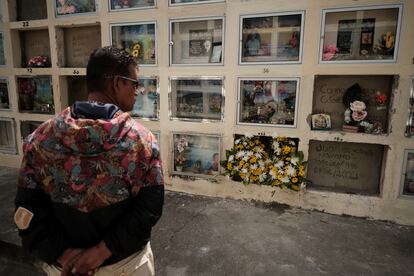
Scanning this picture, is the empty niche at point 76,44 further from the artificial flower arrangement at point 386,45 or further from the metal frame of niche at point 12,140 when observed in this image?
the artificial flower arrangement at point 386,45

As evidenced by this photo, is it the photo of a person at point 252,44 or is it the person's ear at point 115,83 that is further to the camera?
the photo of a person at point 252,44

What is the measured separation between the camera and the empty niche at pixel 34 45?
4.00m

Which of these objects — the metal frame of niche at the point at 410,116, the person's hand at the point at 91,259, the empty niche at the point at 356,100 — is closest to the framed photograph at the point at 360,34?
the empty niche at the point at 356,100

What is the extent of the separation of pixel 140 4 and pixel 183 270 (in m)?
2.89

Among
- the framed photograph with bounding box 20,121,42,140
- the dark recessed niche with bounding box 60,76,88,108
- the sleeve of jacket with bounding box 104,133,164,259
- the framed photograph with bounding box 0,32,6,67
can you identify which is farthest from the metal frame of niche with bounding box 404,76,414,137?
the framed photograph with bounding box 0,32,6,67

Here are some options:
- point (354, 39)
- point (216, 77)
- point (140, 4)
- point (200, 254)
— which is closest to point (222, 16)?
point (216, 77)

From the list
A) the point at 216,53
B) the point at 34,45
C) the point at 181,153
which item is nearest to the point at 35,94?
the point at 34,45

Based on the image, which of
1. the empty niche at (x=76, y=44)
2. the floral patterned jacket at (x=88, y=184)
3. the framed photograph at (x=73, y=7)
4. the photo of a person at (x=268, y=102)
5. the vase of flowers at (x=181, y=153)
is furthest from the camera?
the empty niche at (x=76, y=44)

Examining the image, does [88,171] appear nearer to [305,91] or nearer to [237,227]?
[237,227]

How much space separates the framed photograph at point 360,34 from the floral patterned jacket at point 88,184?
2.33m

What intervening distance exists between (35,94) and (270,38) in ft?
10.9

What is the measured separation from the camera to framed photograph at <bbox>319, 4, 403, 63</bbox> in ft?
8.34

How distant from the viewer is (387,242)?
2.32 m

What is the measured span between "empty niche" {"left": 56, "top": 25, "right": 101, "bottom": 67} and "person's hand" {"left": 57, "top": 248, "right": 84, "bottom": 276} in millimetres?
3357
